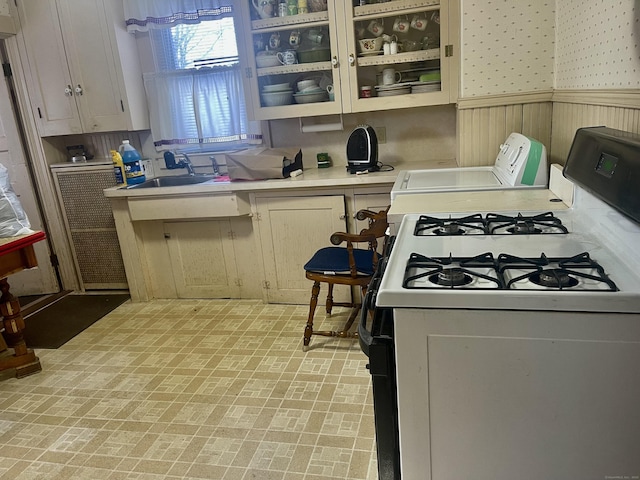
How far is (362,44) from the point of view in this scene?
2.79m

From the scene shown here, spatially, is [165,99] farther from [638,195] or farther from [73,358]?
[638,195]

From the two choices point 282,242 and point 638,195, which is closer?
point 638,195

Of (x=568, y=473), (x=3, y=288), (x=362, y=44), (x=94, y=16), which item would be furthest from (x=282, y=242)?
(x=568, y=473)

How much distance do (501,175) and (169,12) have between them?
237 cm

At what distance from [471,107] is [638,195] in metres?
1.50

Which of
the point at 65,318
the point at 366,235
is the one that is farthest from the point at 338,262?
the point at 65,318

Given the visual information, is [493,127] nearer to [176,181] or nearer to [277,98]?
[277,98]

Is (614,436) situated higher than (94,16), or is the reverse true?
(94,16)

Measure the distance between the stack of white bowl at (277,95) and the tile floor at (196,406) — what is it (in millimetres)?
1278

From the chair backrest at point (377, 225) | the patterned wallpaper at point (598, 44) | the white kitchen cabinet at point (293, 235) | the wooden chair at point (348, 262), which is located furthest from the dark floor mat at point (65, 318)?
the patterned wallpaper at point (598, 44)

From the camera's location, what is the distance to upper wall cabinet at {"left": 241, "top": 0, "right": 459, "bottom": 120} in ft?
8.81

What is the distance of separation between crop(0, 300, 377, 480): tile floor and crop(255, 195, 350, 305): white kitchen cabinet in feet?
0.49

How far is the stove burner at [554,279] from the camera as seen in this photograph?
3.33ft

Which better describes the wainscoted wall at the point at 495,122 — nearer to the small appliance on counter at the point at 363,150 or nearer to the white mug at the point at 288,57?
the small appliance on counter at the point at 363,150
